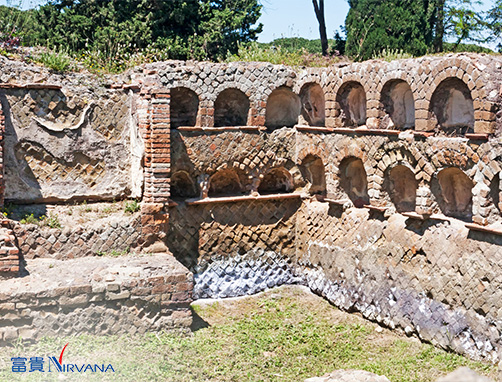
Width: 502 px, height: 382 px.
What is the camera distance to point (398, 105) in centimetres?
998

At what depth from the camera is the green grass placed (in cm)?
806

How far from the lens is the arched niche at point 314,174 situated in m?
11.8

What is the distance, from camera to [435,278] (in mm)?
9141

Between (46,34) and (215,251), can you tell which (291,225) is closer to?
(215,251)

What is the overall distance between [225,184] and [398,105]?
366 cm

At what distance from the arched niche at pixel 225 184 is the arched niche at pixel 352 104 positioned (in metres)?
2.32

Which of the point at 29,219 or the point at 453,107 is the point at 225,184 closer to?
the point at 29,219

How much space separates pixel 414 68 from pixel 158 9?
947 centimetres

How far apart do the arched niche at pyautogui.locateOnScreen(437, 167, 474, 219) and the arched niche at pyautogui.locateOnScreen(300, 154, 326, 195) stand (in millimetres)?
2951

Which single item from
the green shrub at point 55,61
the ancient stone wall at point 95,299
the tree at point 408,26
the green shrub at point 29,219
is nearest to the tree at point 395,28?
the tree at point 408,26

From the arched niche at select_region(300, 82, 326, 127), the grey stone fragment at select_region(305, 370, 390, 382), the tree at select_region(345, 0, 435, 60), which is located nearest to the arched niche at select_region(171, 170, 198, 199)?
the arched niche at select_region(300, 82, 326, 127)

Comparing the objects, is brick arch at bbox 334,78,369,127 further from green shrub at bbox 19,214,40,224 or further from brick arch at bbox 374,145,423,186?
green shrub at bbox 19,214,40,224

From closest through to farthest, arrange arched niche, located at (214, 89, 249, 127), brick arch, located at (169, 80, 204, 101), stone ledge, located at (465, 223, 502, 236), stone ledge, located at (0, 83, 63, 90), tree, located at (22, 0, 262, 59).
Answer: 1. stone ledge, located at (465, 223, 502, 236)
2. stone ledge, located at (0, 83, 63, 90)
3. brick arch, located at (169, 80, 204, 101)
4. arched niche, located at (214, 89, 249, 127)
5. tree, located at (22, 0, 262, 59)

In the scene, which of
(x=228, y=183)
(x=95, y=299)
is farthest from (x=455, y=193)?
(x=95, y=299)
